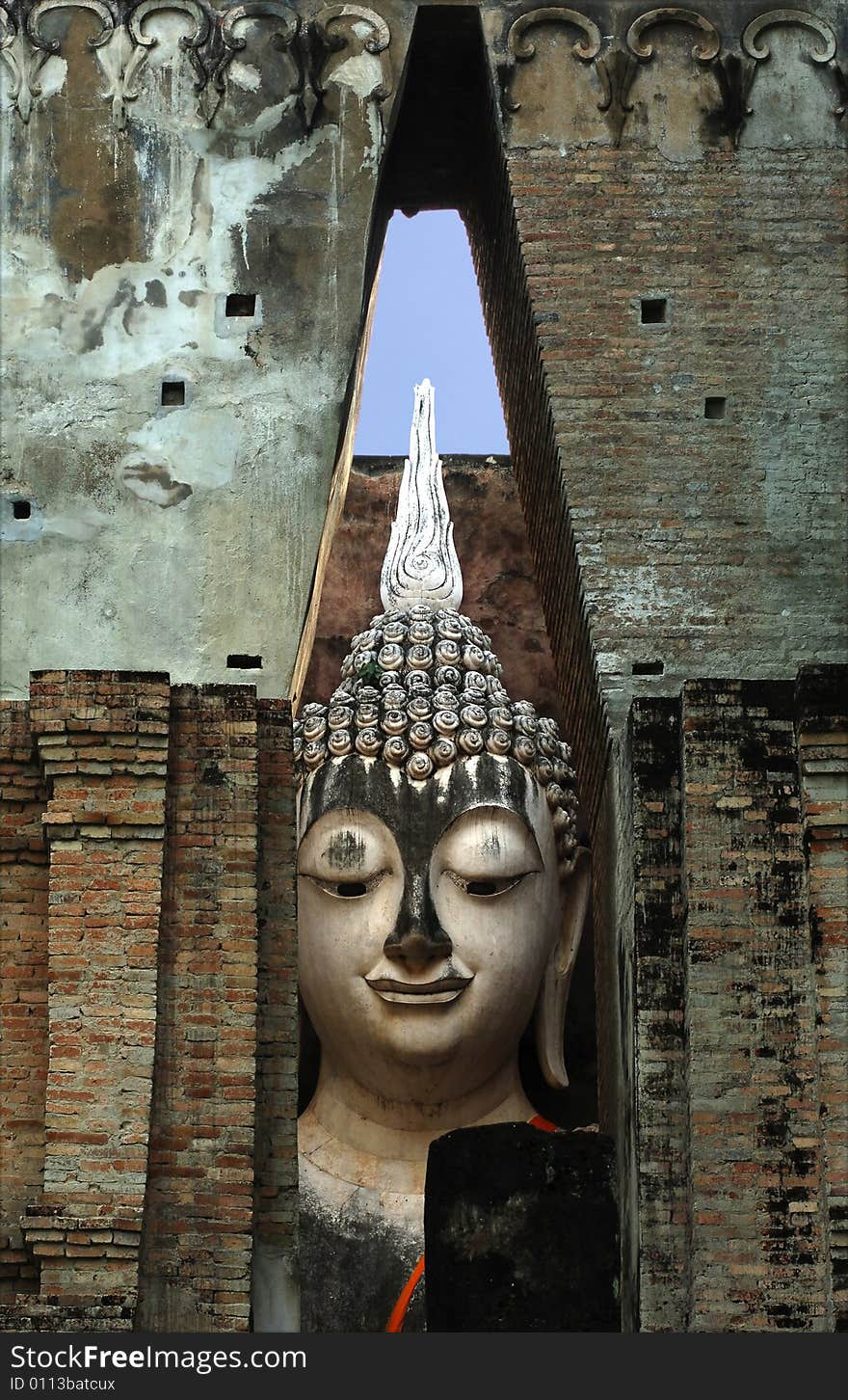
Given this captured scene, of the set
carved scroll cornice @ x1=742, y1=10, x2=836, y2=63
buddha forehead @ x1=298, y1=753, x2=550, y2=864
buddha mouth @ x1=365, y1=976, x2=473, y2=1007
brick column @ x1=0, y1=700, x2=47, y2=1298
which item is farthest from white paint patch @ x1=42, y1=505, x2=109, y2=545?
carved scroll cornice @ x1=742, y1=10, x2=836, y2=63

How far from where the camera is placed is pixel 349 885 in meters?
18.4

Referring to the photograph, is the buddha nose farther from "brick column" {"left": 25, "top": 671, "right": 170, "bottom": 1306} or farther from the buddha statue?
"brick column" {"left": 25, "top": 671, "right": 170, "bottom": 1306}

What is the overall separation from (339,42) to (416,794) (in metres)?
3.94

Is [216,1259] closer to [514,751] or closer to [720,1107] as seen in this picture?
[720,1107]

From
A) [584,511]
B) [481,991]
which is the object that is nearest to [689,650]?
[584,511]

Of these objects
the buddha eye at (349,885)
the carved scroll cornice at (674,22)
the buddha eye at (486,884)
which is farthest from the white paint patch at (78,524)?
the carved scroll cornice at (674,22)

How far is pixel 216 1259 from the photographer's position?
1574 centimetres

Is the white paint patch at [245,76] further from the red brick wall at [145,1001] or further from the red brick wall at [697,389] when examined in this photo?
the red brick wall at [145,1001]

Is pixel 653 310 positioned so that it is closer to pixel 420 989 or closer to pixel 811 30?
pixel 811 30

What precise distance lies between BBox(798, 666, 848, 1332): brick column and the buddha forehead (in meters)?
2.61

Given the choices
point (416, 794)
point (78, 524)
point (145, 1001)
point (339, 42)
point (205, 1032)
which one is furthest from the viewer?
point (339, 42)

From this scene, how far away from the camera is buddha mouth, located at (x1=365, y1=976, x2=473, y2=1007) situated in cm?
1827

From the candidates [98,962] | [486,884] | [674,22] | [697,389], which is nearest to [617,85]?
[674,22]

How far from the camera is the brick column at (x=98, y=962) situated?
15.5 m
